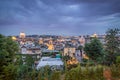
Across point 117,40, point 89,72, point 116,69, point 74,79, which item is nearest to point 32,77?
point 74,79

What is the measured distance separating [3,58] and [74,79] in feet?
8.43

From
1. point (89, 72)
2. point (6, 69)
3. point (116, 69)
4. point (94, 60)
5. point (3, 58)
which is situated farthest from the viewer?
point (94, 60)

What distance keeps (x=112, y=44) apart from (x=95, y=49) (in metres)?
1.52

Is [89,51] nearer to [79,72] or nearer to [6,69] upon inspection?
[79,72]

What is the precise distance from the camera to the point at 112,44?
57.9ft

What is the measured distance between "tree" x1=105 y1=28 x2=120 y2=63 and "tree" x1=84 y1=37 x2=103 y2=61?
2.17 ft

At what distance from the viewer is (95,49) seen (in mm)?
17281

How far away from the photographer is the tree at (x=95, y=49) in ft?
56.5

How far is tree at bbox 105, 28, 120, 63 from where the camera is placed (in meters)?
17.3

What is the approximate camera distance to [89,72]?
8367 mm

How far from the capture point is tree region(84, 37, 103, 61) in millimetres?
17236

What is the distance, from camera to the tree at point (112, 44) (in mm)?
17344

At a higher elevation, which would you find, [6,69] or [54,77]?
[6,69]

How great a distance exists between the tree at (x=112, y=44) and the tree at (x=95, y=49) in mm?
661
